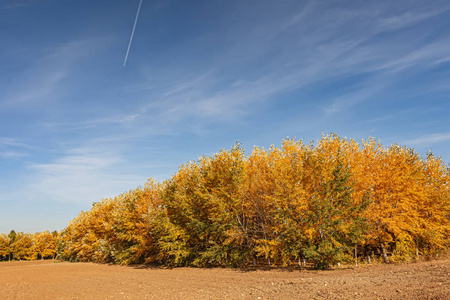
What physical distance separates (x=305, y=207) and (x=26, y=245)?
135277 millimetres

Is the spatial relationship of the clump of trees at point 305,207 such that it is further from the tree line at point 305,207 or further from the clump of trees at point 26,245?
the clump of trees at point 26,245

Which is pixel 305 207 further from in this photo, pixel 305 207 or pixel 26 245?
pixel 26 245

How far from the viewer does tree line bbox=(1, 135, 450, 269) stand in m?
27.8

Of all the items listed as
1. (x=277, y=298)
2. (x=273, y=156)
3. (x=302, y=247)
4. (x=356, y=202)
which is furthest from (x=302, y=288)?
(x=273, y=156)

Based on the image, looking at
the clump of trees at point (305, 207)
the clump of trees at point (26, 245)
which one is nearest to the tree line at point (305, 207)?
the clump of trees at point (305, 207)

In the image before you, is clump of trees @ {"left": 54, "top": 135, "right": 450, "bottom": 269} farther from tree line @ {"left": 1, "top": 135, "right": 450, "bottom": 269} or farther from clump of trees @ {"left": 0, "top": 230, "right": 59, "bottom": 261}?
clump of trees @ {"left": 0, "top": 230, "right": 59, "bottom": 261}

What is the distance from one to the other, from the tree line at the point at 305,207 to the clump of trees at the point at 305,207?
116mm

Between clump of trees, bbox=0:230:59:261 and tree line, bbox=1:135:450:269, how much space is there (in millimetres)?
102630

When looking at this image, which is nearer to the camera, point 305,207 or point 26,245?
point 305,207

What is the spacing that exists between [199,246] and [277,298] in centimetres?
2551

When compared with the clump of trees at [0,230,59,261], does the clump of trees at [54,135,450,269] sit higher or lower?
higher

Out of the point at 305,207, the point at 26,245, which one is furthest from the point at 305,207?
the point at 26,245

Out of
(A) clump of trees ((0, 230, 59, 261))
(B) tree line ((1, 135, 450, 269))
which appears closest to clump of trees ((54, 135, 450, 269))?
(B) tree line ((1, 135, 450, 269))

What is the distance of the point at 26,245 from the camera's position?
119812 millimetres
